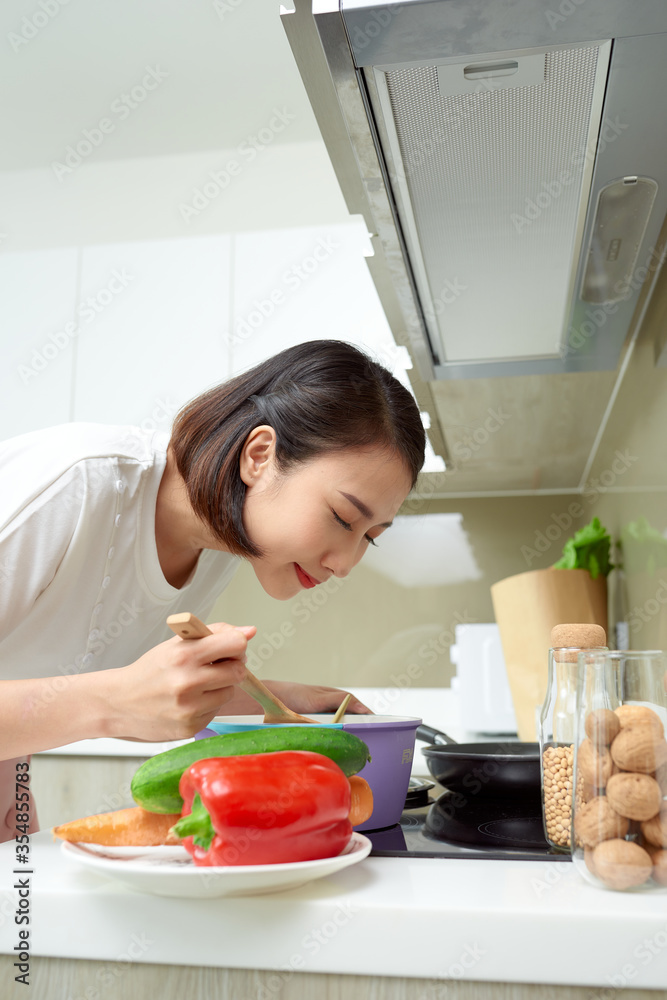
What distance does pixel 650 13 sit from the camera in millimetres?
594

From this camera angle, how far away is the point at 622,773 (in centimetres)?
45

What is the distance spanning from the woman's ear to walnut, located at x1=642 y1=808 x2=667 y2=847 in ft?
1.97

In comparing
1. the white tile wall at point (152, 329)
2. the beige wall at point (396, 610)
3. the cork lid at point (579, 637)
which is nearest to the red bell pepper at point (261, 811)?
the cork lid at point (579, 637)

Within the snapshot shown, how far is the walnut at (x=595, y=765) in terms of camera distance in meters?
0.46

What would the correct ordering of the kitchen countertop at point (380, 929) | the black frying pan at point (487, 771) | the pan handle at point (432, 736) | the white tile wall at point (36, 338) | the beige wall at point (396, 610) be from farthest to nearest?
the beige wall at point (396, 610)
the white tile wall at point (36, 338)
the pan handle at point (432, 736)
the black frying pan at point (487, 771)
the kitchen countertop at point (380, 929)

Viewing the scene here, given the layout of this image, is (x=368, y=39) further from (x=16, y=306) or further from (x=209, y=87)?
(x=16, y=306)

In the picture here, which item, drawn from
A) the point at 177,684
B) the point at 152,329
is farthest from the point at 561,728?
the point at 152,329

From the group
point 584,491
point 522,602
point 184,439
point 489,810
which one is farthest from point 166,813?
point 584,491

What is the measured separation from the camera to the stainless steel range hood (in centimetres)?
62

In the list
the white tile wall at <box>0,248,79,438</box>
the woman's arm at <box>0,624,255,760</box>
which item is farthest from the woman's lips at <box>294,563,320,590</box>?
the white tile wall at <box>0,248,79,438</box>

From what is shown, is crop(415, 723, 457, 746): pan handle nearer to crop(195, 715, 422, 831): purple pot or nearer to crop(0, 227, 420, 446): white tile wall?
crop(195, 715, 422, 831): purple pot

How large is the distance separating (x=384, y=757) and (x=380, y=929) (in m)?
0.27

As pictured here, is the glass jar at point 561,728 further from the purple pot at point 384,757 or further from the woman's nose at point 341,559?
the woman's nose at point 341,559

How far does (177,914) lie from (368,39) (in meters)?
0.67
